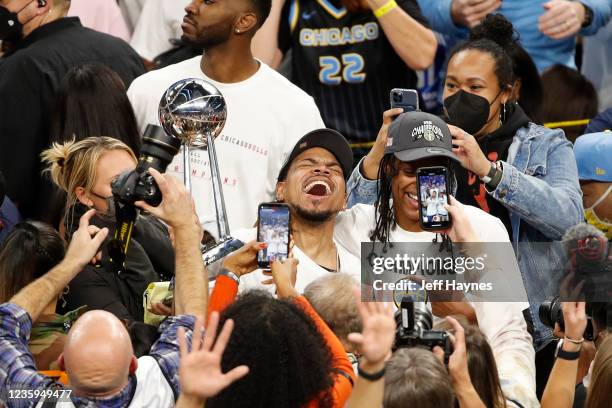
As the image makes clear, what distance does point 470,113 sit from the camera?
245 inches

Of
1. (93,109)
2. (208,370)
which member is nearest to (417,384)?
(208,370)

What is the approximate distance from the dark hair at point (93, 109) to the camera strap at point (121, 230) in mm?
1641

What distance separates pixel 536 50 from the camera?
7664 millimetres

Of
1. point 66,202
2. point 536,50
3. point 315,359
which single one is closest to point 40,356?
point 66,202

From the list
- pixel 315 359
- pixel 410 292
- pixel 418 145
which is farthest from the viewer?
pixel 418 145

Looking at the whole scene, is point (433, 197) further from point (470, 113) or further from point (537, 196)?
point (470, 113)

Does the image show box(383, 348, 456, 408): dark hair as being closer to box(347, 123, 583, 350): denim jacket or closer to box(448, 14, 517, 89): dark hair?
box(347, 123, 583, 350): denim jacket

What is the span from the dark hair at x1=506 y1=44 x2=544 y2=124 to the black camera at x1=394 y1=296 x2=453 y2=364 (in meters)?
2.44

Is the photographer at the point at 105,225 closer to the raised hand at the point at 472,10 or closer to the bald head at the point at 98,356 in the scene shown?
the bald head at the point at 98,356

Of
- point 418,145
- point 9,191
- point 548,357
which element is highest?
point 418,145

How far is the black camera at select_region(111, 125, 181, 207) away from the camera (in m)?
4.70

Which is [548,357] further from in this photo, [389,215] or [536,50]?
[536,50]

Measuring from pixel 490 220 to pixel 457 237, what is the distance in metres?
0.45

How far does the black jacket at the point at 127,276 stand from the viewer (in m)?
5.50
